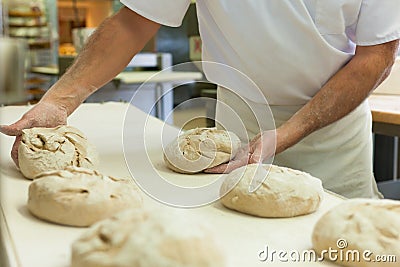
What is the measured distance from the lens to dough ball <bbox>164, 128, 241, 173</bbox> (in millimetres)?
1038

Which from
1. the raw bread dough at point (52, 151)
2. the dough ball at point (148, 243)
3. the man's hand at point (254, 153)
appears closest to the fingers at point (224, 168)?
the man's hand at point (254, 153)

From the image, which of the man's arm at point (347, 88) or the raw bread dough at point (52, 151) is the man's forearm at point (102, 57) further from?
the man's arm at point (347, 88)

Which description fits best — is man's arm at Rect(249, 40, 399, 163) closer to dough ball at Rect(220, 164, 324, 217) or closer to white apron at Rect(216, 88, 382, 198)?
white apron at Rect(216, 88, 382, 198)

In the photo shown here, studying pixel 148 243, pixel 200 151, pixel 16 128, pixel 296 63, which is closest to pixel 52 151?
pixel 16 128

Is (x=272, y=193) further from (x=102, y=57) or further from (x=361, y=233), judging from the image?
(x=102, y=57)

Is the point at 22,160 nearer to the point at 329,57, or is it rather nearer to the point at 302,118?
the point at 302,118

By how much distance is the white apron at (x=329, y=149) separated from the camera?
127 cm

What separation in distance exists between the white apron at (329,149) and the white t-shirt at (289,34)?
0.05 meters

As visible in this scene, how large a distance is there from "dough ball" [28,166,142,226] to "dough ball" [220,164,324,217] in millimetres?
173

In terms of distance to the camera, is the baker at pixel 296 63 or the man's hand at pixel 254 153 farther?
the baker at pixel 296 63

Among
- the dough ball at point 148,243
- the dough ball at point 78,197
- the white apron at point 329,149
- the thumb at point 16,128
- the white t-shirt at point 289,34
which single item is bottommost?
the white apron at point 329,149

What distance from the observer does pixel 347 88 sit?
1.19 m

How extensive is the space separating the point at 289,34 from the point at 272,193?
1.86 feet

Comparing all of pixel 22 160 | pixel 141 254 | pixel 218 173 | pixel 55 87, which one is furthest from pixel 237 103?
pixel 141 254
